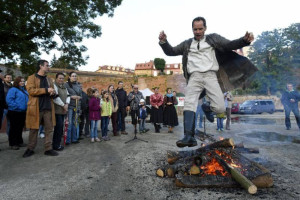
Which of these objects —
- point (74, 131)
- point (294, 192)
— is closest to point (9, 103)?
point (74, 131)

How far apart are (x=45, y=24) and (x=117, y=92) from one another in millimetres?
7397

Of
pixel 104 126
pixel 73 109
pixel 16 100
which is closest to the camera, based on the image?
pixel 16 100

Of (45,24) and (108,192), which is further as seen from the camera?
(45,24)

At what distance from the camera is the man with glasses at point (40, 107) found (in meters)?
4.32

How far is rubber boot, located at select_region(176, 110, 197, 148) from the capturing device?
283 centimetres

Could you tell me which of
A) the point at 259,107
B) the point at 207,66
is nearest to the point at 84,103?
the point at 207,66

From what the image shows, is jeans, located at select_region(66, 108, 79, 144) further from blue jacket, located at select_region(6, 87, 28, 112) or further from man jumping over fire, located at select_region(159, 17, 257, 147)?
man jumping over fire, located at select_region(159, 17, 257, 147)

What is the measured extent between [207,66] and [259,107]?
65.8ft

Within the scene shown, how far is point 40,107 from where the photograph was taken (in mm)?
4418

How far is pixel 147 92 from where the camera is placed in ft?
72.2

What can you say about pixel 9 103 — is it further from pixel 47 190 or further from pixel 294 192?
pixel 294 192

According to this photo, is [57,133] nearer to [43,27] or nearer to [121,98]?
[121,98]

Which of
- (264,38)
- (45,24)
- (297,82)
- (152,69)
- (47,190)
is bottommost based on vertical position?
(47,190)

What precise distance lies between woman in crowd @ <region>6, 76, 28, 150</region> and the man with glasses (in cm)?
120
